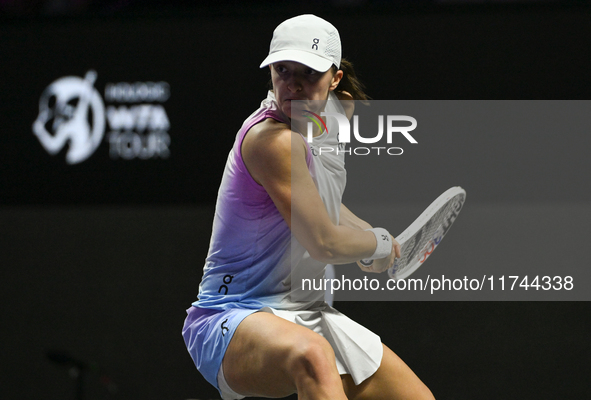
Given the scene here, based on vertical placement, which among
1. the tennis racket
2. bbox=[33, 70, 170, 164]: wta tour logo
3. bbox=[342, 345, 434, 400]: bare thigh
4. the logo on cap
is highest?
bbox=[33, 70, 170, 164]: wta tour logo

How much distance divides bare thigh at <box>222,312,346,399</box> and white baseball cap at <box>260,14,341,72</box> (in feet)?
2.15

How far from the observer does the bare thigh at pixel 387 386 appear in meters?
1.96

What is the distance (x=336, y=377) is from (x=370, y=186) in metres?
1.68

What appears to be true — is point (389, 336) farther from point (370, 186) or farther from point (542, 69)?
point (542, 69)

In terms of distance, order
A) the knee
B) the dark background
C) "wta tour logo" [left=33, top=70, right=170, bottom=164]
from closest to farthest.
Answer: the knee < the dark background < "wta tour logo" [left=33, top=70, right=170, bottom=164]

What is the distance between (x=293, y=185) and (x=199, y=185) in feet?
5.85

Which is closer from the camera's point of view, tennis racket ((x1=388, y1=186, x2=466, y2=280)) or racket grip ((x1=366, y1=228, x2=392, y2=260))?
racket grip ((x1=366, y1=228, x2=392, y2=260))

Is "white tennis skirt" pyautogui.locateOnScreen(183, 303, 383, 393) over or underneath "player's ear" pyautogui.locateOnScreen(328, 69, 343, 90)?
underneath

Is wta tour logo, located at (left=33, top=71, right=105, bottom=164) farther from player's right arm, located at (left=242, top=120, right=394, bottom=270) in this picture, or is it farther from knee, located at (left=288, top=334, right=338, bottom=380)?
knee, located at (left=288, top=334, right=338, bottom=380)

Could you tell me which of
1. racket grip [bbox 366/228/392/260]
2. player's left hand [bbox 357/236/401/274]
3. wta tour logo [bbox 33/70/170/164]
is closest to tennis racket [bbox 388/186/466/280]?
player's left hand [bbox 357/236/401/274]

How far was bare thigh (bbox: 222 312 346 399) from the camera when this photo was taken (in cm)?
164

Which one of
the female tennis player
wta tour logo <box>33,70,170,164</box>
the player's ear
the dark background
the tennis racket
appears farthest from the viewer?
wta tour logo <box>33,70,170,164</box>

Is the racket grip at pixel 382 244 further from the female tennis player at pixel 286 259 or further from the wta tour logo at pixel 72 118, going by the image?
the wta tour logo at pixel 72 118


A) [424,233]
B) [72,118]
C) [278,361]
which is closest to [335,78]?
[424,233]
